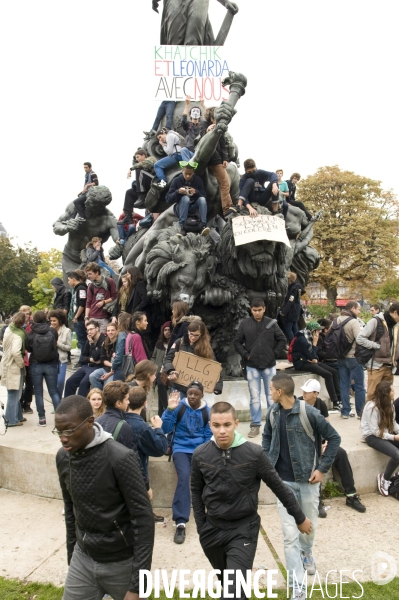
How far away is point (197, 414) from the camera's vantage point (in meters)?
4.63

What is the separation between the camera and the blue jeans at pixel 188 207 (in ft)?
26.1

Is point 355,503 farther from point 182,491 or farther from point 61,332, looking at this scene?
point 61,332

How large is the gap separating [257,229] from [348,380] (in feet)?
8.37

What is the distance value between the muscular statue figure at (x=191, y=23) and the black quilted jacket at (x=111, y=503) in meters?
10.3

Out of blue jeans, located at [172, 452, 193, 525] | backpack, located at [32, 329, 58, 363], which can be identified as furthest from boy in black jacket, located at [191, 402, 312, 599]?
backpack, located at [32, 329, 58, 363]

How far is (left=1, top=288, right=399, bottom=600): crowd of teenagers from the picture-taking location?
250 centimetres

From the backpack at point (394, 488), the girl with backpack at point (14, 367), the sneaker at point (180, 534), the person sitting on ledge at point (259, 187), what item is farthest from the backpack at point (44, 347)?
the backpack at point (394, 488)

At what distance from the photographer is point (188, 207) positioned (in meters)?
8.03

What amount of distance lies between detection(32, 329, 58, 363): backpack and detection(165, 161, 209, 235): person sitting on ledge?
8.55 feet

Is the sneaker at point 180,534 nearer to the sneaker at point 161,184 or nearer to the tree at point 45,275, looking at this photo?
the sneaker at point 161,184

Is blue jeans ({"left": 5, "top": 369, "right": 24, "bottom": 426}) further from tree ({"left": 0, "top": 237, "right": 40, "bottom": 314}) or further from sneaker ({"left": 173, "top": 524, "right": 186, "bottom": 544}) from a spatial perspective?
tree ({"left": 0, "top": 237, "right": 40, "bottom": 314})

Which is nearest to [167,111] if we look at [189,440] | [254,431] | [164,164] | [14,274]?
[164,164]

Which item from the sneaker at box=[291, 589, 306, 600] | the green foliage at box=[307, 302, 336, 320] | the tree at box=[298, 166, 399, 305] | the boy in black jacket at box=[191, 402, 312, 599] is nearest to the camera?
the boy in black jacket at box=[191, 402, 312, 599]

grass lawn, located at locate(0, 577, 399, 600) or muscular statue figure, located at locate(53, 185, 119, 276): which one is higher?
muscular statue figure, located at locate(53, 185, 119, 276)
